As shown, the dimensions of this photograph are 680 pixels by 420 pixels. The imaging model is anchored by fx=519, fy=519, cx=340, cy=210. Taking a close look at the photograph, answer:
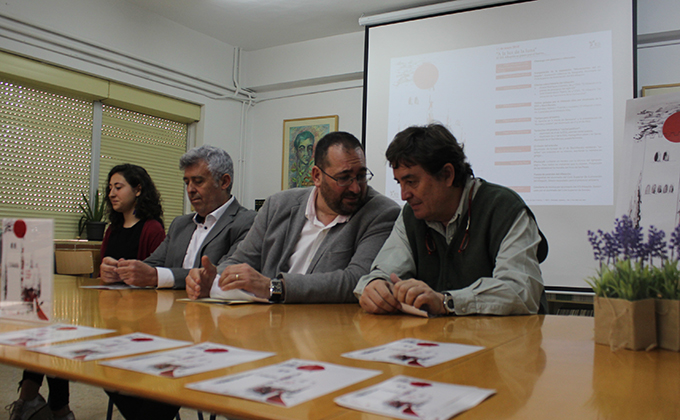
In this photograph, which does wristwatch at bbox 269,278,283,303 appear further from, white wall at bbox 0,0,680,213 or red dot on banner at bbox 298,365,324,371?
white wall at bbox 0,0,680,213

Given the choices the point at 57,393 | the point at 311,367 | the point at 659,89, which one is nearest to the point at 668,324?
the point at 311,367

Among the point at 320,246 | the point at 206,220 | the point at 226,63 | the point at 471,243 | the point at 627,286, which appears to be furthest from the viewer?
the point at 226,63

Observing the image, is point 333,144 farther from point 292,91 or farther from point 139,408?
point 292,91

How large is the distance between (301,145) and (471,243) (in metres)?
4.28

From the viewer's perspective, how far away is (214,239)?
8.36 feet

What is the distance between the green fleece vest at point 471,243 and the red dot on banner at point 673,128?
49 centimetres

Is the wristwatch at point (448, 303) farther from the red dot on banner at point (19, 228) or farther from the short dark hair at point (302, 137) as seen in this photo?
the short dark hair at point (302, 137)

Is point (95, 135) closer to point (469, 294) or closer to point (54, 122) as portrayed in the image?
point (54, 122)

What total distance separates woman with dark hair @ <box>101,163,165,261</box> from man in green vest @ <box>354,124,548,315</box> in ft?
6.46

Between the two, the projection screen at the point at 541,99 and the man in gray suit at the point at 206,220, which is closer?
the man in gray suit at the point at 206,220

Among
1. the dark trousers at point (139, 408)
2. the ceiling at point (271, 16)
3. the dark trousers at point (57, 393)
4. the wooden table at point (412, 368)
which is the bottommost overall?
the dark trousers at point (57, 393)

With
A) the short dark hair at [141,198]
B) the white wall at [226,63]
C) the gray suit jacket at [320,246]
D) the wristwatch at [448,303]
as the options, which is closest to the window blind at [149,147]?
the white wall at [226,63]

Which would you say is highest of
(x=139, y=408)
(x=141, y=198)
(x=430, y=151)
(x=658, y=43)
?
(x=658, y=43)

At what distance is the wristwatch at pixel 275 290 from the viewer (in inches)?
65.8
